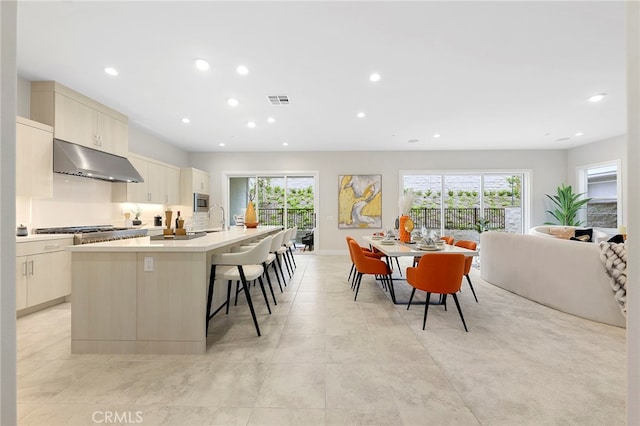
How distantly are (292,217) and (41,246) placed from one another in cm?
506

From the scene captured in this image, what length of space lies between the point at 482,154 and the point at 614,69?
425cm

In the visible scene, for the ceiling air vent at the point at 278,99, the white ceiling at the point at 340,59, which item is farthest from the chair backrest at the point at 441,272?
the ceiling air vent at the point at 278,99

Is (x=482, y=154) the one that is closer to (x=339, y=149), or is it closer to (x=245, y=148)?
(x=339, y=149)

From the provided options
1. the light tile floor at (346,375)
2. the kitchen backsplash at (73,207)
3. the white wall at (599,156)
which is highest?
the white wall at (599,156)

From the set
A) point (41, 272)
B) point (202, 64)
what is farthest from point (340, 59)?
point (41, 272)

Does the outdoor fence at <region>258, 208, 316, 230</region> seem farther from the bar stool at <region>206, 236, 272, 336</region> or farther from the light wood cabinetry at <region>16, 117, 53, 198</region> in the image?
the bar stool at <region>206, 236, 272, 336</region>

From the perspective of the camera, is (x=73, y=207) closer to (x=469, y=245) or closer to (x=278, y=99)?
(x=278, y=99)

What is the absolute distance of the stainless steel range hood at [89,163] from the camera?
135 inches

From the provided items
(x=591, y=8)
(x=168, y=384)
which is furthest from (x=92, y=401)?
(x=591, y=8)

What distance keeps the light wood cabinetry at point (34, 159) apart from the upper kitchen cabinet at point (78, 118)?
0.21m

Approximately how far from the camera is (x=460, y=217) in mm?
7371

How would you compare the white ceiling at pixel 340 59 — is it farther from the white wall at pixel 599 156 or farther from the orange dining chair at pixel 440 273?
the orange dining chair at pixel 440 273

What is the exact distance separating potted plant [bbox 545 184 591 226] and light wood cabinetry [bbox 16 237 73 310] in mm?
9938

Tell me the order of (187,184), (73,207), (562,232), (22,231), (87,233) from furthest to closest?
1. (187,184)
2. (562,232)
3. (73,207)
4. (87,233)
5. (22,231)
